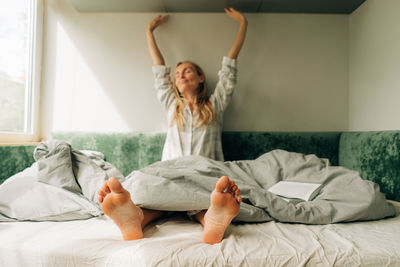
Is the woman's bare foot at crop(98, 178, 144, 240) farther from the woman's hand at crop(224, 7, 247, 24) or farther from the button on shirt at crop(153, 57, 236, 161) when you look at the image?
the woman's hand at crop(224, 7, 247, 24)

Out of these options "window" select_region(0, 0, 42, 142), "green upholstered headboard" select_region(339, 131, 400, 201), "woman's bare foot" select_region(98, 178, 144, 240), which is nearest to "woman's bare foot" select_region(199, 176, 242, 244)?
"woman's bare foot" select_region(98, 178, 144, 240)

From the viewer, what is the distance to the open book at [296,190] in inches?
45.0

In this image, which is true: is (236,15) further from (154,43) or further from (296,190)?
(296,190)

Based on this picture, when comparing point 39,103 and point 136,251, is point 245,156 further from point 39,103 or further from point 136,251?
point 39,103

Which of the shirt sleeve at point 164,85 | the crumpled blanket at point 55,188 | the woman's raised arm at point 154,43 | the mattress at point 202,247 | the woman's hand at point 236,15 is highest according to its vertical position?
the woman's hand at point 236,15

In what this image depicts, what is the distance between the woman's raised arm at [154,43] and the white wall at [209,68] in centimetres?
11

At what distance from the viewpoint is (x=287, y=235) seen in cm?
86

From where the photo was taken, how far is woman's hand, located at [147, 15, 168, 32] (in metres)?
1.86

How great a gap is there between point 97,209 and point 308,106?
5.29 feet

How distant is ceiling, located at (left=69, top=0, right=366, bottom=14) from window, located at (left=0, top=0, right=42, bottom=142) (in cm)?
35

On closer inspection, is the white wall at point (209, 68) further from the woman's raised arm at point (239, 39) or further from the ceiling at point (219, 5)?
the woman's raised arm at point (239, 39)

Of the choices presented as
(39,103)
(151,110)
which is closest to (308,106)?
(151,110)

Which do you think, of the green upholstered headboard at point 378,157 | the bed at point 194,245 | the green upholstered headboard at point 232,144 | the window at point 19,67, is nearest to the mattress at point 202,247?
the bed at point 194,245

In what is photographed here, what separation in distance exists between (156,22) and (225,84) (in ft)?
2.26
